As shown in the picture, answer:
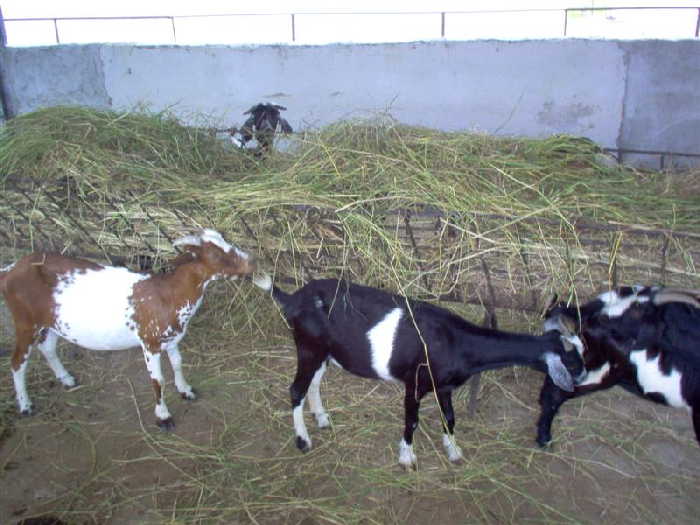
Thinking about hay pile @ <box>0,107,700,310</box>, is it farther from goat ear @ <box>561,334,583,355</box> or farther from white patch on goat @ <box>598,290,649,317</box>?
goat ear @ <box>561,334,583,355</box>

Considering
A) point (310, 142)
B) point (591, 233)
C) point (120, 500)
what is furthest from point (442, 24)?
point (120, 500)

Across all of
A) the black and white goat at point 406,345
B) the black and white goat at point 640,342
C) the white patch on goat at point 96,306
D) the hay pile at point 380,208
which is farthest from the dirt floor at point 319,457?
the hay pile at point 380,208

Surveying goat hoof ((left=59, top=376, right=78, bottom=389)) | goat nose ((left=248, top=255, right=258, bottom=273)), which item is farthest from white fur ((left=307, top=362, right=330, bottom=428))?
goat hoof ((left=59, top=376, right=78, bottom=389))

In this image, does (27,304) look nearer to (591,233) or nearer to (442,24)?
(591,233)

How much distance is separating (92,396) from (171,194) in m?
1.57

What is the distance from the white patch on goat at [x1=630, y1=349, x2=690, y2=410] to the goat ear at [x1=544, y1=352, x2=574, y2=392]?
0.52m

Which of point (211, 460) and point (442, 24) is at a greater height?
point (442, 24)

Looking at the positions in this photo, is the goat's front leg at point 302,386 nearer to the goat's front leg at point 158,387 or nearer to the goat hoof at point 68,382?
the goat's front leg at point 158,387

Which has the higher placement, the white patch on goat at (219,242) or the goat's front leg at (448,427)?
the white patch on goat at (219,242)

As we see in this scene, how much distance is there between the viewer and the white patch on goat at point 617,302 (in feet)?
9.68

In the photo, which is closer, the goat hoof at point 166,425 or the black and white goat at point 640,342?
the black and white goat at point 640,342

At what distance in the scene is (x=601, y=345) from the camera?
3078mm

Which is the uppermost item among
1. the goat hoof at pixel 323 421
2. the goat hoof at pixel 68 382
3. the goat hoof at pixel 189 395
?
the goat hoof at pixel 68 382

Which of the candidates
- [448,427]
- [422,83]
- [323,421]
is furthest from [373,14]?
[448,427]
